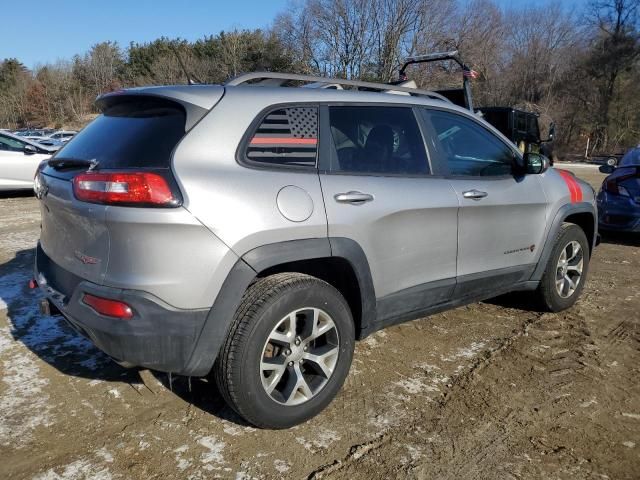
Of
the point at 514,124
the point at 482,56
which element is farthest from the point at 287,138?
the point at 482,56

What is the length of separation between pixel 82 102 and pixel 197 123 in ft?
186

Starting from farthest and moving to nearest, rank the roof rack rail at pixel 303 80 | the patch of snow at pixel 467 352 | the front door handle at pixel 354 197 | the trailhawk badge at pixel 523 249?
the trailhawk badge at pixel 523 249 < the patch of snow at pixel 467 352 < the roof rack rail at pixel 303 80 < the front door handle at pixel 354 197

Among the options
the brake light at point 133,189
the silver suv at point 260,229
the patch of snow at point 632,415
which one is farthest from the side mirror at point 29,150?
the patch of snow at point 632,415

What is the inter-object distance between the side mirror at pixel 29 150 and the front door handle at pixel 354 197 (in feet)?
34.1

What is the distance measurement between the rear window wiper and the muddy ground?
128 cm

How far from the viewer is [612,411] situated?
2941mm

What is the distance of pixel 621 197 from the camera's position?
23.3 feet

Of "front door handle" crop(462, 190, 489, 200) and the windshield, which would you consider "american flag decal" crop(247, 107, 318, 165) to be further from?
the windshield

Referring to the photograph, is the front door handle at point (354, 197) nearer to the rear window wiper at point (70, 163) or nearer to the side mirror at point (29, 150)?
the rear window wiper at point (70, 163)

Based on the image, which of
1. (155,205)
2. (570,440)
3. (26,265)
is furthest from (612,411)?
(26,265)

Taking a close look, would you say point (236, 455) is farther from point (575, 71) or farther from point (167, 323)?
point (575, 71)

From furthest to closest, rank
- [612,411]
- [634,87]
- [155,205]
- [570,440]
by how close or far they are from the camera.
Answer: [634,87], [612,411], [570,440], [155,205]

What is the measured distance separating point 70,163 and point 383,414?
2111mm

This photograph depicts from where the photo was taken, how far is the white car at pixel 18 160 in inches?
430
